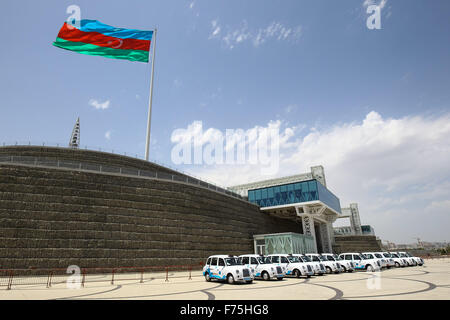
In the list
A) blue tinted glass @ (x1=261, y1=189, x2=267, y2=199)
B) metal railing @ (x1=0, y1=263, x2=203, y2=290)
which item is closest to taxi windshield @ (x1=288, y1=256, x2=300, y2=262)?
metal railing @ (x1=0, y1=263, x2=203, y2=290)

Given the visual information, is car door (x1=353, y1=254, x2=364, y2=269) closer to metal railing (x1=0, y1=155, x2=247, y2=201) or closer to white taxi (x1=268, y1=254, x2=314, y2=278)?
white taxi (x1=268, y1=254, x2=314, y2=278)

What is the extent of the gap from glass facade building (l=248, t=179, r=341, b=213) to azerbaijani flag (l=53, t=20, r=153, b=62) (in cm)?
3527

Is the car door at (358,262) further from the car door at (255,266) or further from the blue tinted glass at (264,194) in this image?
the blue tinted glass at (264,194)

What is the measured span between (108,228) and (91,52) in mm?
27859

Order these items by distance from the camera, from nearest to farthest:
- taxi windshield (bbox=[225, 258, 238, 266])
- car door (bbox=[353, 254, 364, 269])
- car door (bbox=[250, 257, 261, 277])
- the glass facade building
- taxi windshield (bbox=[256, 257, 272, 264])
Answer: taxi windshield (bbox=[225, 258, 238, 266]), car door (bbox=[250, 257, 261, 277]), taxi windshield (bbox=[256, 257, 272, 264]), car door (bbox=[353, 254, 364, 269]), the glass facade building

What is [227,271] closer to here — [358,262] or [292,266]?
[292,266]

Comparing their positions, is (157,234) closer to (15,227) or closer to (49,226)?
(49,226)

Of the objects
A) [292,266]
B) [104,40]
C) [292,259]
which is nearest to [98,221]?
[292,259]

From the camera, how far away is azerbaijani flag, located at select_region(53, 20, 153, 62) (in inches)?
1581

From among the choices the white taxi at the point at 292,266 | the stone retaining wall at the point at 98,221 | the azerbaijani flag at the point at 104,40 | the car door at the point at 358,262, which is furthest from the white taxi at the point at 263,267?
the azerbaijani flag at the point at 104,40

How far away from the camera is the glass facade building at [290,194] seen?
54719mm

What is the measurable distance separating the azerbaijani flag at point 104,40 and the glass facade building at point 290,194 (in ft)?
116

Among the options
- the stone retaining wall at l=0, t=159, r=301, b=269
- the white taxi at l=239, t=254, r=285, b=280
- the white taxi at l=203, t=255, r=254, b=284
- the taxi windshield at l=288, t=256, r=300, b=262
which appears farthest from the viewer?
the stone retaining wall at l=0, t=159, r=301, b=269
